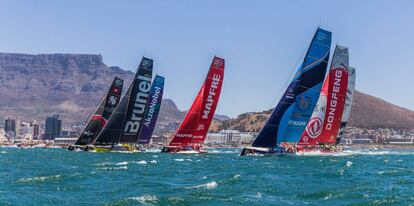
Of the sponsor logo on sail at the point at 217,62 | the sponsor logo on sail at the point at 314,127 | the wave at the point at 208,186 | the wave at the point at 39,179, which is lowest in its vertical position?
the wave at the point at 39,179

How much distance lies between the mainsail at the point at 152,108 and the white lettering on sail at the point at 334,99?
2565 centimetres

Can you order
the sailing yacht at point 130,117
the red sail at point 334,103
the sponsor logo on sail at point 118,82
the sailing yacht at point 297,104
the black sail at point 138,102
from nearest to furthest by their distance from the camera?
the sailing yacht at point 297,104
the red sail at point 334,103
the sailing yacht at point 130,117
the black sail at point 138,102
the sponsor logo on sail at point 118,82

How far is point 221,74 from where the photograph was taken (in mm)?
88688

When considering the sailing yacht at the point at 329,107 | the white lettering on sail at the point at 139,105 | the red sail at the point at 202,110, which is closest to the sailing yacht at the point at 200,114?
the red sail at the point at 202,110

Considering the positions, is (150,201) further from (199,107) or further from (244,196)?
(199,107)

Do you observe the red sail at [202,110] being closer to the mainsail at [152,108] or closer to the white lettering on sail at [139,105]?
the white lettering on sail at [139,105]

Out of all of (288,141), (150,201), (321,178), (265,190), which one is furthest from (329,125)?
(150,201)

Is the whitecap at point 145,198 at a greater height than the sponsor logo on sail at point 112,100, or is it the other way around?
the sponsor logo on sail at point 112,100

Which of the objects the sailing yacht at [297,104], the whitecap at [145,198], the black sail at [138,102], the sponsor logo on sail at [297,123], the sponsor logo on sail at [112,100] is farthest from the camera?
the sponsor logo on sail at [112,100]

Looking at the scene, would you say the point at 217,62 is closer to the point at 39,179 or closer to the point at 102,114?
the point at 102,114

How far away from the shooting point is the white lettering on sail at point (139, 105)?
95.8 meters

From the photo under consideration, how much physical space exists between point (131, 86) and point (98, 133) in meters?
12.3

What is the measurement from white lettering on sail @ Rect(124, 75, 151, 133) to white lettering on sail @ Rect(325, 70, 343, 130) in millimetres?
25925

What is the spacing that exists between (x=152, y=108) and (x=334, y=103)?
2801 cm
